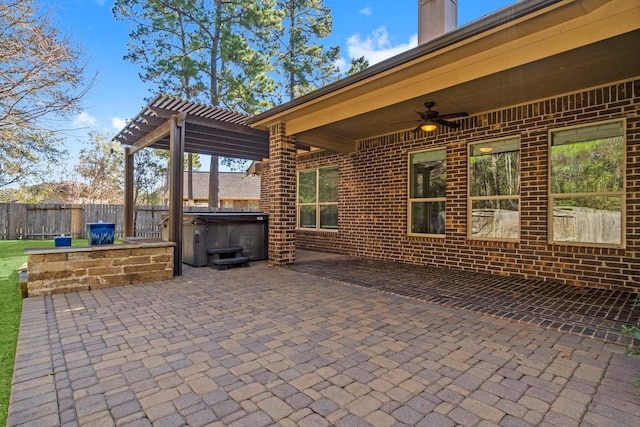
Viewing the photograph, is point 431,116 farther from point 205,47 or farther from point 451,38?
point 205,47

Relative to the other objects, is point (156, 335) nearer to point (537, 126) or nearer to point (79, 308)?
point (79, 308)

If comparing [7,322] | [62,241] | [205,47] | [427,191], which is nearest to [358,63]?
[205,47]

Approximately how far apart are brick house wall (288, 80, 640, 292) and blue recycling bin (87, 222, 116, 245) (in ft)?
16.2

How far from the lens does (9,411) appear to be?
1731 millimetres

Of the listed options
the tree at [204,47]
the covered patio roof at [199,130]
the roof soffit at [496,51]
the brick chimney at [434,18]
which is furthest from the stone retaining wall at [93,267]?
the tree at [204,47]

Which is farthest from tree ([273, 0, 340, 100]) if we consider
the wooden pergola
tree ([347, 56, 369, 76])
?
the wooden pergola

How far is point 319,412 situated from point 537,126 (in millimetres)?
5268

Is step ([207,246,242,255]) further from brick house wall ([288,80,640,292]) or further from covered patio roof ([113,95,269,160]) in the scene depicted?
brick house wall ([288,80,640,292])

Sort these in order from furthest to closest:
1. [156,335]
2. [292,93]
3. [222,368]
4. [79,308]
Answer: [292,93] → [79,308] → [156,335] → [222,368]

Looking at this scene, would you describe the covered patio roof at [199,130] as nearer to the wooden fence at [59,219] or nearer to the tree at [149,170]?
the wooden fence at [59,219]

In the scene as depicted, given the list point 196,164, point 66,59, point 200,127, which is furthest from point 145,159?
point 196,164

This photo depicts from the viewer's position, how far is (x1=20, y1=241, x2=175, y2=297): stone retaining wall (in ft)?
13.5

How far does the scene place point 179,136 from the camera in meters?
5.64

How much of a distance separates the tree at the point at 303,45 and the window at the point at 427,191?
10.3 meters
